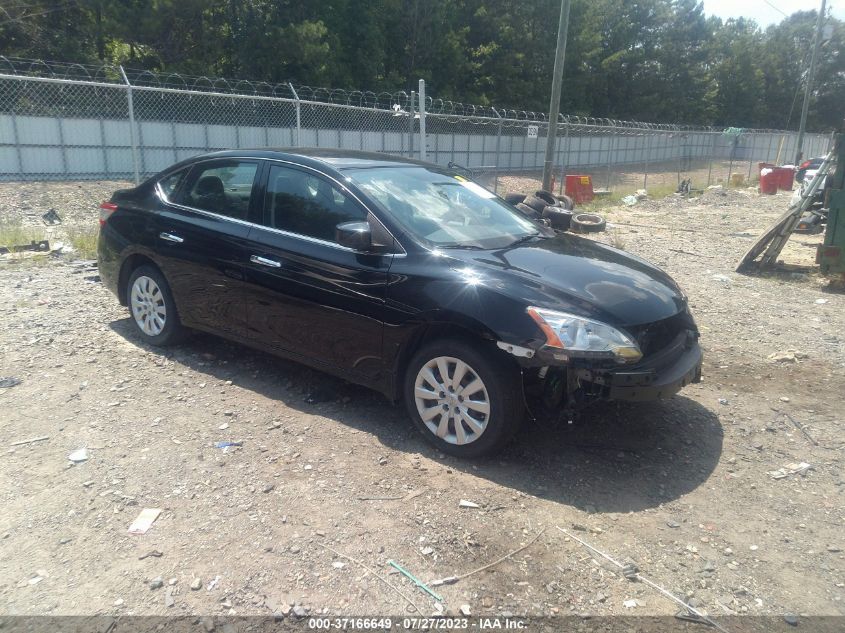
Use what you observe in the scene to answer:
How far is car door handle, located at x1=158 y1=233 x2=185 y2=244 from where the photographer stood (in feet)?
16.9

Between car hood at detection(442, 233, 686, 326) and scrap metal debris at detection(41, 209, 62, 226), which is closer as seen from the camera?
car hood at detection(442, 233, 686, 326)

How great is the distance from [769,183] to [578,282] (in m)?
25.7

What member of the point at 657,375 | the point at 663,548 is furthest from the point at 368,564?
the point at 657,375

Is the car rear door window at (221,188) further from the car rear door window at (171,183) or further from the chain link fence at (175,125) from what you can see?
the chain link fence at (175,125)

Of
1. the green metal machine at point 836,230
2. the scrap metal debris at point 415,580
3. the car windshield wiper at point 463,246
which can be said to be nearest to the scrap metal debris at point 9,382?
the car windshield wiper at point 463,246

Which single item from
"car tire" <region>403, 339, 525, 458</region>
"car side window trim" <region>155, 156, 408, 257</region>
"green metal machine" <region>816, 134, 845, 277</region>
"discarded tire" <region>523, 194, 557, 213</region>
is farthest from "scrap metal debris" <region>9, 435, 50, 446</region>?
"green metal machine" <region>816, 134, 845, 277</region>

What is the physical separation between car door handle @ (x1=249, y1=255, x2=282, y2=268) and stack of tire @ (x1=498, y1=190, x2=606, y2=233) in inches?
79.8

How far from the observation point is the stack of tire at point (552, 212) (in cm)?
768

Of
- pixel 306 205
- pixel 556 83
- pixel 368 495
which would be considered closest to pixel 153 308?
pixel 306 205

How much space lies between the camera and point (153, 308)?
5.49m

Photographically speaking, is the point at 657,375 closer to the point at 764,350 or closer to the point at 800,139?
the point at 764,350

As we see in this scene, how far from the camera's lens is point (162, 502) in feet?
11.3

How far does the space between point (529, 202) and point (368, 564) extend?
842 centimetres

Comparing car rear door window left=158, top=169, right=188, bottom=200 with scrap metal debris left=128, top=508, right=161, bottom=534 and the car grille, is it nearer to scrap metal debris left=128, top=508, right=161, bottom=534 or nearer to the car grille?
scrap metal debris left=128, top=508, right=161, bottom=534
